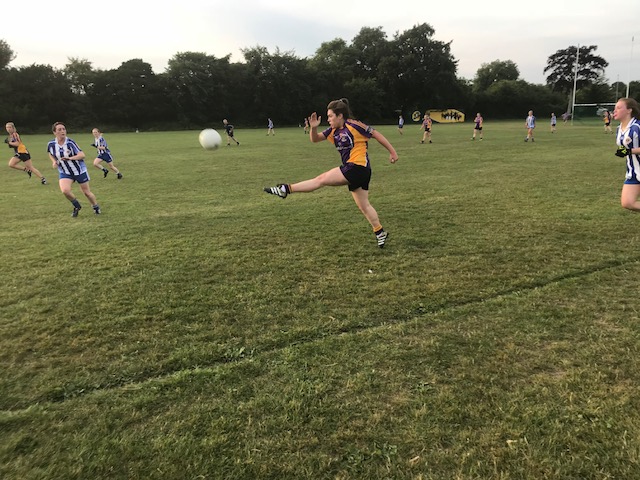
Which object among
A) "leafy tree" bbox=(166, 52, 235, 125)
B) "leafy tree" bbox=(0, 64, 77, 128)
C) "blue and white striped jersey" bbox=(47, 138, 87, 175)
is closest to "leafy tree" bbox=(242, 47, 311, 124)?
"leafy tree" bbox=(166, 52, 235, 125)

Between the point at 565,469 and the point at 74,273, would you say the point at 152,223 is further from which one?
the point at 565,469

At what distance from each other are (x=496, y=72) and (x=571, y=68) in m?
19.8

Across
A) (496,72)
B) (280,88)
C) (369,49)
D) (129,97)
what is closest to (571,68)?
(496,72)

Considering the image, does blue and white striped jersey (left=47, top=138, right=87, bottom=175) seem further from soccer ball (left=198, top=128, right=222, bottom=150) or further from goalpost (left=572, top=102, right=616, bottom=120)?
goalpost (left=572, top=102, right=616, bottom=120)

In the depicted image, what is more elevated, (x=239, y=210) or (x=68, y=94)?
(x=68, y=94)

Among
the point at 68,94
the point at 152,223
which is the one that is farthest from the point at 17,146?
the point at 68,94

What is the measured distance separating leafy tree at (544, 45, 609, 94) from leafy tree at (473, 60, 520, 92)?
14359mm

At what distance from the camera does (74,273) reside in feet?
19.7

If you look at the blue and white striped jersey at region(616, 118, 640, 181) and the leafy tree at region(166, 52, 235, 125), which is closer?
the blue and white striped jersey at region(616, 118, 640, 181)

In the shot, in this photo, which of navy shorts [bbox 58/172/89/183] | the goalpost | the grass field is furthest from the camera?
the goalpost

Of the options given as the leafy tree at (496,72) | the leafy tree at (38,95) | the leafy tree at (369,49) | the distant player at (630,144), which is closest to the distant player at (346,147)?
the distant player at (630,144)

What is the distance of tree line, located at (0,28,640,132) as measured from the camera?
210 feet

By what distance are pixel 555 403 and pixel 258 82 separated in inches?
2969

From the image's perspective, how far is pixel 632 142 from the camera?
20.3 feet
